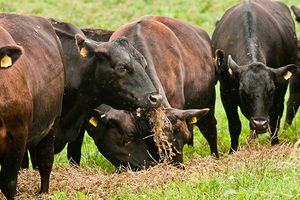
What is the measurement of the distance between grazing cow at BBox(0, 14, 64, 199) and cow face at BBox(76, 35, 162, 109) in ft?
1.68

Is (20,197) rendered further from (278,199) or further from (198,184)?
(278,199)

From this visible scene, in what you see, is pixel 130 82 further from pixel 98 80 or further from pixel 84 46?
pixel 84 46

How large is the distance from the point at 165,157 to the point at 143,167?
2.35 ft

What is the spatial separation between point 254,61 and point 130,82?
325cm

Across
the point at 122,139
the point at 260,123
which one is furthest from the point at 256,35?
the point at 122,139

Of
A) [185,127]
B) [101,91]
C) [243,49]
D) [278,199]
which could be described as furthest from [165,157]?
[243,49]

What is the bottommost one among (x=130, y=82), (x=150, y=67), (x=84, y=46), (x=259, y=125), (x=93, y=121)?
(x=259, y=125)

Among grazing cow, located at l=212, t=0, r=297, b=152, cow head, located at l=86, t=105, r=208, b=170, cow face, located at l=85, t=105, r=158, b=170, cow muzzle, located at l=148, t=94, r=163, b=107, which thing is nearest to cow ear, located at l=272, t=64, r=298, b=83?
grazing cow, located at l=212, t=0, r=297, b=152

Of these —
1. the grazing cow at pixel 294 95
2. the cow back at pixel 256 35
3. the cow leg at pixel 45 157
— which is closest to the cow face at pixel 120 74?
the cow leg at pixel 45 157

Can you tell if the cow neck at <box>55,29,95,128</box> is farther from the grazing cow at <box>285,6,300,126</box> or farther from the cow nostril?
the grazing cow at <box>285,6,300,126</box>

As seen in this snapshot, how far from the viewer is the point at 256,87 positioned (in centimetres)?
1155

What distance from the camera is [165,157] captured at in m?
9.50

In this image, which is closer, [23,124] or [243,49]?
[23,124]

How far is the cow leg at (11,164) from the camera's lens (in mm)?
7750
